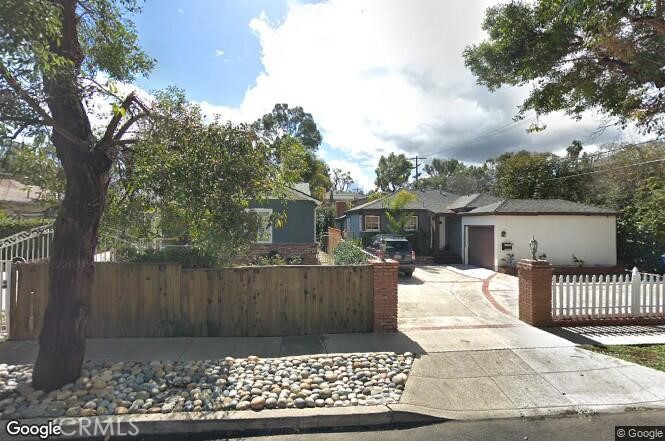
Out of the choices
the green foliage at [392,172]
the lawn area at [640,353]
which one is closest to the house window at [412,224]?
the lawn area at [640,353]

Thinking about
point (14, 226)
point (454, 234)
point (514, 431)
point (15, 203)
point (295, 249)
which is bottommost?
point (514, 431)

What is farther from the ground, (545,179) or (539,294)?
(545,179)

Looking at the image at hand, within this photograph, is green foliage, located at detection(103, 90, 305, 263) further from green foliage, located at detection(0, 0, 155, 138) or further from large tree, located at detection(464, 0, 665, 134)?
large tree, located at detection(464, 0, 665, 134)

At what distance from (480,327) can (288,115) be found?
48.6 metres

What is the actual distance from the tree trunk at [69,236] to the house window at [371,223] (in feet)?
60.4

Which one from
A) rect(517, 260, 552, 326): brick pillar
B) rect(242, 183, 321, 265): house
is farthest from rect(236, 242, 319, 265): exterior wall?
rect(517, 260, 552, 326): brick pillar

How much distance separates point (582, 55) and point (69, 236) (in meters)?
9.79

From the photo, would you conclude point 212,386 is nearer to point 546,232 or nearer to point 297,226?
point 297,226

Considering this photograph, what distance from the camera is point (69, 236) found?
4.54m

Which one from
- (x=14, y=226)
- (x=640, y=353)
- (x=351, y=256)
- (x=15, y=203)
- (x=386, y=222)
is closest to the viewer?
(x=640, y=353)

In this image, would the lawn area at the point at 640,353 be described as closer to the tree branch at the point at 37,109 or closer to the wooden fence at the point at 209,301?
the wooden fence at the point at 209,301

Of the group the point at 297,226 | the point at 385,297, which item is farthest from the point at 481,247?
the point at 385,297

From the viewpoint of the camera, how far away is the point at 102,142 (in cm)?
471

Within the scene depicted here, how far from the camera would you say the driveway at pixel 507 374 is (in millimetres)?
4270
